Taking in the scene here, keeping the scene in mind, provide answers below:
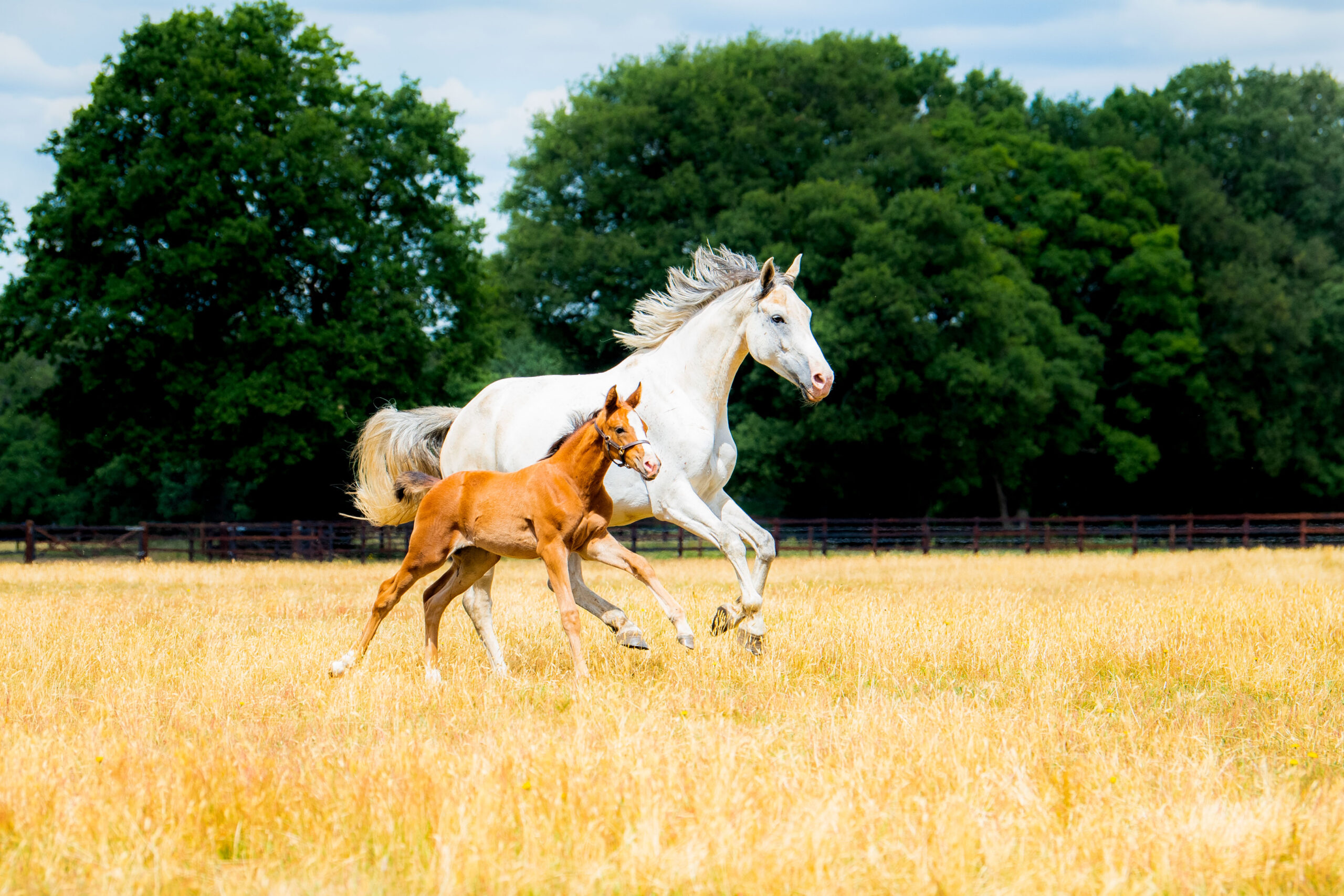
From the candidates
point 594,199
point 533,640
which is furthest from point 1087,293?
point 533,640

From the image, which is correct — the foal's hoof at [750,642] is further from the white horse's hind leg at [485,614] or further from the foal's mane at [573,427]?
the foal's mane at [573,427]

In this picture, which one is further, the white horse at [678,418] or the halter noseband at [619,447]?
the white horse at [678,418]

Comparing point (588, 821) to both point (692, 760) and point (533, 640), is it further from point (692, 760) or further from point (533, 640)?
point (533, 640)

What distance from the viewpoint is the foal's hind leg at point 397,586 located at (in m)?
7.78

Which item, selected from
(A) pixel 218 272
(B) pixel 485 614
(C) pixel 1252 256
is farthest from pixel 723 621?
(C) pixel 1252 256

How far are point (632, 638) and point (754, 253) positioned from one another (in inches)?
1118

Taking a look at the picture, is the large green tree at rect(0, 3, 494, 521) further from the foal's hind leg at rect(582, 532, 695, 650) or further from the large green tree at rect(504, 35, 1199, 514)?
the foal's hind leg at rect(582, 532, 695, 650)

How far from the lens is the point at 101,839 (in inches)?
159

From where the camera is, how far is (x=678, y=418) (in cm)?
895

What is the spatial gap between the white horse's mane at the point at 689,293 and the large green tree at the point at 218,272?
19.7m

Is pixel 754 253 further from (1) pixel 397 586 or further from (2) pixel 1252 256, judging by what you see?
(1) pixel 397 586

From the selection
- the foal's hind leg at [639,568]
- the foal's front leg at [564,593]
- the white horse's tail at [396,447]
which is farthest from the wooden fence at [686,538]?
the foal's front leg at [564,593]

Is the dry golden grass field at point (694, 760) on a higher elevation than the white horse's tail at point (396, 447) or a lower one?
lower

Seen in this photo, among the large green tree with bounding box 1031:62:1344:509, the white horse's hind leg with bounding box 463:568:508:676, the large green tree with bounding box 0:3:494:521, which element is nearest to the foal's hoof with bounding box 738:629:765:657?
the white horse's hind leg with bounding box 463:568:508:676
